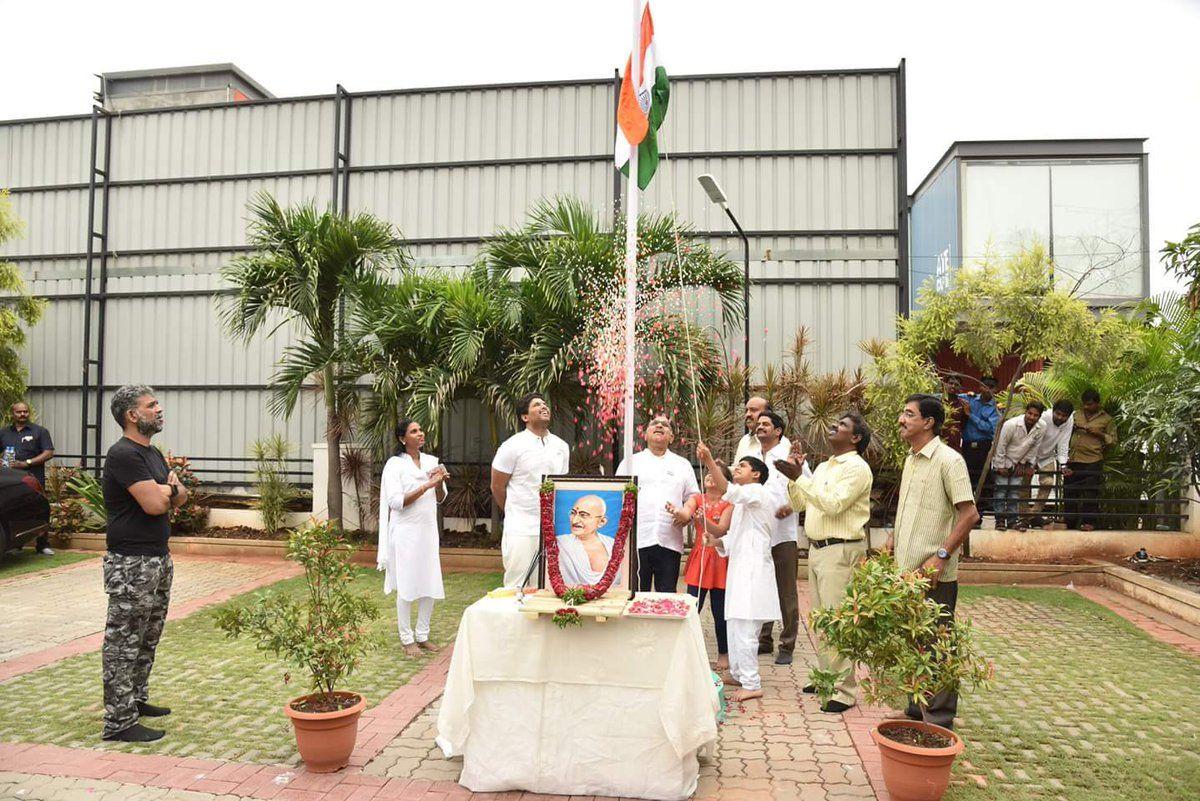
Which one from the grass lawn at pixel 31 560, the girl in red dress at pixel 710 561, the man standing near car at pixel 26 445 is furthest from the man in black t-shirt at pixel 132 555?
the man standing near car at pixel 26 445

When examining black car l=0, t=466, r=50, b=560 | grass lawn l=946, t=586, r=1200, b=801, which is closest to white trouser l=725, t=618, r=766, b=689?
grass lawn l=946, t=586, r=1200, b=801

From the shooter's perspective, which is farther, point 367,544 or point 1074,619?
point 367,544

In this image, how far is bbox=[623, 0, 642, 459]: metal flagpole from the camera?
535 cm

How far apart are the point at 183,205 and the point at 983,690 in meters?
14.5

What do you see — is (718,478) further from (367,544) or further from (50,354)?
(50,354)

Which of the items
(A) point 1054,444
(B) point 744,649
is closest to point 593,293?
(B) point 744,649

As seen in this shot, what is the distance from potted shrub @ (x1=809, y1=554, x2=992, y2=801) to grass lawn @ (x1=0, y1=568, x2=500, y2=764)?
3.02 meters

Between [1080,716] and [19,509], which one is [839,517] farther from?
[19,509]

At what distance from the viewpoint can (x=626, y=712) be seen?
405 centimetres

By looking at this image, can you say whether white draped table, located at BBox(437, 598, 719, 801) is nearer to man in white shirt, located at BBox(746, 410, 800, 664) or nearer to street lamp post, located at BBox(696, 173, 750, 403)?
man in white shirt, located at BBox(746, 410, 800, 664)

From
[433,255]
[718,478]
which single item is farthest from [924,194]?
[718,478]

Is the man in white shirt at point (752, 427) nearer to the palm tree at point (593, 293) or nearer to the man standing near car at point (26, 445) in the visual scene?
the palm tree at point (593, 293)

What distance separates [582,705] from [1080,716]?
134 inches

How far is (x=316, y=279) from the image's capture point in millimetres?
10789
